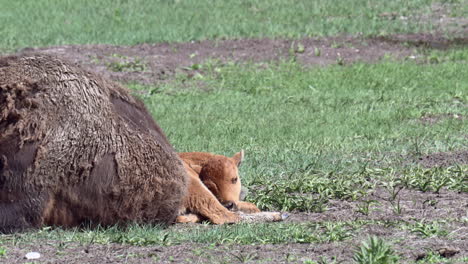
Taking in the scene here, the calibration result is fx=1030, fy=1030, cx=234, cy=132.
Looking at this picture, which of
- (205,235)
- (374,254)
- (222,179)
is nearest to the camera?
(374,254)

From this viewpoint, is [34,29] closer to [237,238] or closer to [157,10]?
[157,10]

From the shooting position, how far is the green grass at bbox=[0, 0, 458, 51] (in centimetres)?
1877

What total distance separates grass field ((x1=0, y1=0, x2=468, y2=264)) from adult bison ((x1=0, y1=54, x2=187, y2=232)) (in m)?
0.19

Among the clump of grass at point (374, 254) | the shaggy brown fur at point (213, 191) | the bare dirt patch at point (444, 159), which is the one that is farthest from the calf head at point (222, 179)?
the clump of grass at point (374, 254)

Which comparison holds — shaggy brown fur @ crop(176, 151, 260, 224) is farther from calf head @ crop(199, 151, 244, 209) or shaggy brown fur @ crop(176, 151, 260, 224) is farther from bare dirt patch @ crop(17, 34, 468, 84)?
bare dirt patch @ crop(17, 34, 468, 84)

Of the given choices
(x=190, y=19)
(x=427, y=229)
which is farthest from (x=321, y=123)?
(x=190, y=19)

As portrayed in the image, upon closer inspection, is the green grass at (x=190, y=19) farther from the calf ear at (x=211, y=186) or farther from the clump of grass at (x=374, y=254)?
the clump of grass at (x=374, y=254)

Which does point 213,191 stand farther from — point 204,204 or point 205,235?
point 205,235

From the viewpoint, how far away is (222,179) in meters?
7.93

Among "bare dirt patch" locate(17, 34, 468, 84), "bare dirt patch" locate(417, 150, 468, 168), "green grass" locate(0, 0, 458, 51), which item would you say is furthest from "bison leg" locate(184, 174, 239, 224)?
"green grass" locate(0, 0, 458, 51)

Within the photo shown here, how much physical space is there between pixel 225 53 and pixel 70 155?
10693mm

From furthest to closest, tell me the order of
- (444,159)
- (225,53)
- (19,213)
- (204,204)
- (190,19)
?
(190,19)
(225,53)
(444,159)
(204,204)
(19,213)

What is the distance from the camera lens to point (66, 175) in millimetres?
7023

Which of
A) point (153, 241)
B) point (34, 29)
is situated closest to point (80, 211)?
point (153, 241)
